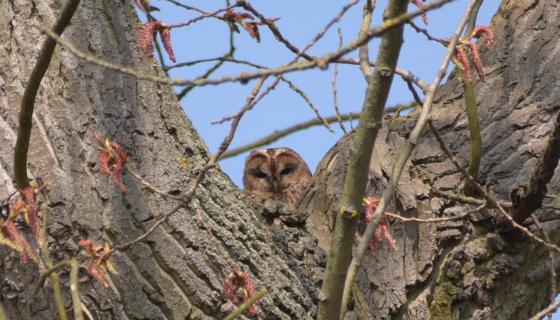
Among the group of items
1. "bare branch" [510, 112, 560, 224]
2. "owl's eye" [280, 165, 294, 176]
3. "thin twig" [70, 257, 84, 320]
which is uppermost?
"owl's eye" [280, 165, 294, 176]

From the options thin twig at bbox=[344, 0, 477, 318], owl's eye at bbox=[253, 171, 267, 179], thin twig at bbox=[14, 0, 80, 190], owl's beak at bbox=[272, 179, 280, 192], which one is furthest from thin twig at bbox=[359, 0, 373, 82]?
owl's eye at bbox=[253, 171, 267, 179]

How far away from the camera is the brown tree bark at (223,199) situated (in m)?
2.61

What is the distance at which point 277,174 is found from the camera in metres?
7.18

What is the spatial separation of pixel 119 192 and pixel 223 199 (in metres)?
0.39

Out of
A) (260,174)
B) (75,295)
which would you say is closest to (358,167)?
(75,295)

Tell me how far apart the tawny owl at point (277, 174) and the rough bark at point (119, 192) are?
4028 millimetres

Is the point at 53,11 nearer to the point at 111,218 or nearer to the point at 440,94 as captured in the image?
the point at 111,218

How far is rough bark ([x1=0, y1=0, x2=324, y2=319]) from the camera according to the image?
101 inches

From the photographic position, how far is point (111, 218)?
2.62m

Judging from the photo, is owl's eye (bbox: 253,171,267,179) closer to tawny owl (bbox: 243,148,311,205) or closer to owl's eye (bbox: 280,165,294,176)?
tawny owl (bbox: 243,148,311,205)

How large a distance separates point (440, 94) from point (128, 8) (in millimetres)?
1391

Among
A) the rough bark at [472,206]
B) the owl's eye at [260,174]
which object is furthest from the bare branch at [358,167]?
the owl's eye at [260,174]

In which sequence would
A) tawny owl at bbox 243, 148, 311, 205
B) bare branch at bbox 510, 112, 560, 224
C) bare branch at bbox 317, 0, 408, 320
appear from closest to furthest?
bare branch at bbox 317, 0, 408, 320, bare branch at bbox 510, 112, 560, 224, tawny owl at bbox 243, 148, 311, 205

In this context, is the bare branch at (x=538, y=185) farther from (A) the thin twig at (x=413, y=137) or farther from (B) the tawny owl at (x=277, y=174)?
(B) the tawny owl at (x=277, y=174)
